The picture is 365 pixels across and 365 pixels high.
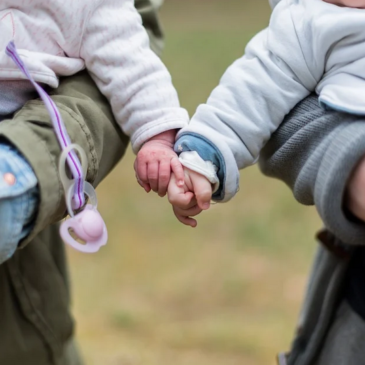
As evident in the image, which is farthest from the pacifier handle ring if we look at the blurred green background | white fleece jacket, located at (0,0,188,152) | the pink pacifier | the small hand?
the blurred green background

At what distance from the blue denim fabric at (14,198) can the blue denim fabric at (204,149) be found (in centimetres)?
17

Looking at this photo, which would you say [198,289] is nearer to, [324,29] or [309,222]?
[309,222]

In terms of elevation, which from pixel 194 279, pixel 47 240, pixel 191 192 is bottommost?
pixel 194 279

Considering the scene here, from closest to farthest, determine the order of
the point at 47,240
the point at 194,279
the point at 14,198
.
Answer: the point at 14,198 → the point at 47,240 → the point at 194,279

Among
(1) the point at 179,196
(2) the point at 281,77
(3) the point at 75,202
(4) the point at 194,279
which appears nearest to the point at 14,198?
(3) the point at 75,202

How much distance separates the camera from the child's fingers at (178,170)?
0.60 metres

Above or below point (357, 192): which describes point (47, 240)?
below

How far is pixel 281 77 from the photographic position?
23.8 inches

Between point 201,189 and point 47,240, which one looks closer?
point 201,189

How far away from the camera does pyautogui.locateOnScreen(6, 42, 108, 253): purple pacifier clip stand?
1.73 feet

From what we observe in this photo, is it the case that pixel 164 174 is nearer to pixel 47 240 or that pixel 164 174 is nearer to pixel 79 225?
pixel 79 225

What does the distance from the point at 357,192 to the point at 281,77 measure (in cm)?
13

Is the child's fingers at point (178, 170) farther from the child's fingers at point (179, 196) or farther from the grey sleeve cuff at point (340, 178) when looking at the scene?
the grey sleeve cuff at point (340, 178)

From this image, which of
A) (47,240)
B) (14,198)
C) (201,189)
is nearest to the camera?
(14,198)
